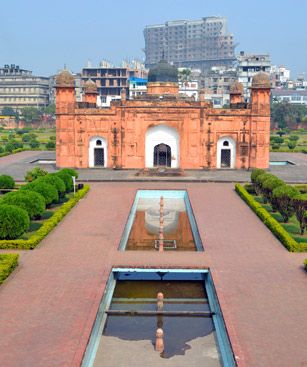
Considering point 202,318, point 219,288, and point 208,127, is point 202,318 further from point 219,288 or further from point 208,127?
point 208,127

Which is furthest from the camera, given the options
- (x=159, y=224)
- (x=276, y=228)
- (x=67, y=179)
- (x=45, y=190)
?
(x=67, y=179)

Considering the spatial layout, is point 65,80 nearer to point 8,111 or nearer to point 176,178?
point 176,178

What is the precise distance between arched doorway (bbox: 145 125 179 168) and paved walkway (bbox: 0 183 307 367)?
12893 mm

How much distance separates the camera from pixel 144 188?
2480cm

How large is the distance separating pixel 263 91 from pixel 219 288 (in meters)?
21.1

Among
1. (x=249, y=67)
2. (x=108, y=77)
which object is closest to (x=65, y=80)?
(x=108, y=77)

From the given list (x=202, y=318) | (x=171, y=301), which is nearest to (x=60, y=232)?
(x=171, y=301)

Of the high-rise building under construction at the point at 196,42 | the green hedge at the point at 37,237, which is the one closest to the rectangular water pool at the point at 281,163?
the green hedge at the point at 37,237

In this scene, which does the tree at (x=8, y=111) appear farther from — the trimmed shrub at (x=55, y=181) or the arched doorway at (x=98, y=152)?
the trimmed shrub at (x=55, y=181)

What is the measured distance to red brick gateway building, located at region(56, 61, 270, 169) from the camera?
101 feet

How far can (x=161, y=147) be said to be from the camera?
31.8 metres

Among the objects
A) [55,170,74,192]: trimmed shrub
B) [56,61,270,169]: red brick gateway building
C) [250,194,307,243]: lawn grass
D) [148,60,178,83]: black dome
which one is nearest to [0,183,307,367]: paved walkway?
[250,194,307,243]: lawn grass

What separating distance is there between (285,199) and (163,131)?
14804mm

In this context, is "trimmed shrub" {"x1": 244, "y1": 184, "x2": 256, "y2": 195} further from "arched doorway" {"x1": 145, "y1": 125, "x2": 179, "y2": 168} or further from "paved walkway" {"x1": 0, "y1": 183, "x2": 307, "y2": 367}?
"arched doorway" {"x1": 145, "y1": 125, "x2": 179, "y2": 168}
